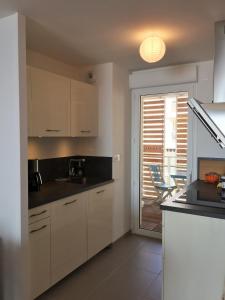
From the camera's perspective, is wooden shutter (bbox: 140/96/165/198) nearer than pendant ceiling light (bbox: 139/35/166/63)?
No

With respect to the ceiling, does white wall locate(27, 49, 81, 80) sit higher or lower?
lower

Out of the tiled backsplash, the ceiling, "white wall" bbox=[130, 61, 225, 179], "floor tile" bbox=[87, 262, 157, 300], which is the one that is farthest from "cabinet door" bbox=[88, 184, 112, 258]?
the ceiling

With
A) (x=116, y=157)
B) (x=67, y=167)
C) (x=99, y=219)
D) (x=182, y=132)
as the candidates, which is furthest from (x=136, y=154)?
(x=99, y=219)

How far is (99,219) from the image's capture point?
2957 millimetres

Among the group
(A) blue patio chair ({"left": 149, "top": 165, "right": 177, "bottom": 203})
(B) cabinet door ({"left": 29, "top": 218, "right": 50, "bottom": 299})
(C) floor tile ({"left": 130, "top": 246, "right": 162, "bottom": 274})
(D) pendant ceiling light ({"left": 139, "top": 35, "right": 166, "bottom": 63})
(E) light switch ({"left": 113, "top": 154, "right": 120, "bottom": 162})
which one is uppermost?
(D) pendant ceiling light ({"left": 139, "top": 35, "right": 166, "bottom": 63})

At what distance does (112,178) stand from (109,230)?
64 centimetres

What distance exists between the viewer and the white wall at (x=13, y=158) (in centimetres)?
192

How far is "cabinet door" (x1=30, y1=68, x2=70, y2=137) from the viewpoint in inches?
92.6

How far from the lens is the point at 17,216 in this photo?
1.96 metres

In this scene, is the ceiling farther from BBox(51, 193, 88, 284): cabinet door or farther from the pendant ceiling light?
BBox(51, 193, 88, 284): cabinet door

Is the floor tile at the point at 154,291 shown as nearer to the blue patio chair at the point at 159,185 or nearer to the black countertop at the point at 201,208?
the black countertop at the point at 201,208

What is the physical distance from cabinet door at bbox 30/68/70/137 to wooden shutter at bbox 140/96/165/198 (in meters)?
1.24

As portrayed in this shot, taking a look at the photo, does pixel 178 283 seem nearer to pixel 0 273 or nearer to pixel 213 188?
pixel 213 188

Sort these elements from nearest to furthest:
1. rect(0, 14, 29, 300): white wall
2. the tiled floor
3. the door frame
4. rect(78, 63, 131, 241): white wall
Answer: rect(0, 14, 29, 300): white wall < the tiled floor < rect(78, 63, 131, 241): white wall < the door frame
